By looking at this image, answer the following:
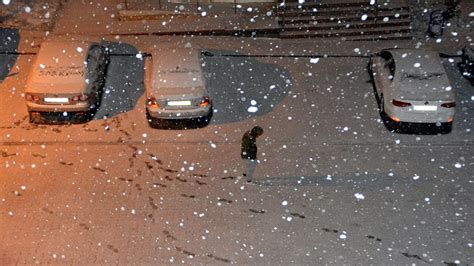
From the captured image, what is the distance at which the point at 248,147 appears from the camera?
12.7 m

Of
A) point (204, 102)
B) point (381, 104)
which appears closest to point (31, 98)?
point (204, 102)

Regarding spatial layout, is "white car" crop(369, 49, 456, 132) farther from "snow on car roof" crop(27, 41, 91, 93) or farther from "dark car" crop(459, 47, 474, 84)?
"snow on car roof" crop(27, 41, 91, 93)

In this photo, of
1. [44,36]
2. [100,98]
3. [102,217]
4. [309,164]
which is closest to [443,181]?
[309,164]

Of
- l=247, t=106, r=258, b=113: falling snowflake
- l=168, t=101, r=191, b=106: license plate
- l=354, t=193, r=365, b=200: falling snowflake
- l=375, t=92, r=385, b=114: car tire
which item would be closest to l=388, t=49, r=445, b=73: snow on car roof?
l=375, t=92, r=385, b=114: car tire

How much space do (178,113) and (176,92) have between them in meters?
0.47

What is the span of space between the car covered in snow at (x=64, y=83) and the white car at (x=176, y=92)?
1347mm

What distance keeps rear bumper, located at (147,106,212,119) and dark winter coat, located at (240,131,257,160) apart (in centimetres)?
188

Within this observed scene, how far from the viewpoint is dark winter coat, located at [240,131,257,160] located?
12633mm

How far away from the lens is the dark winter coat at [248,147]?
12.6m

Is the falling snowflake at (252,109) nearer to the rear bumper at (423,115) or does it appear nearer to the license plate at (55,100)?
the rear bumper at (423,115)

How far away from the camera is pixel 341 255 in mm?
11047

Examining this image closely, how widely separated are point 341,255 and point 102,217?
14.6 feet

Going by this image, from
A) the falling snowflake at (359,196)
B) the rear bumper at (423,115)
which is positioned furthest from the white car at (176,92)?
the rear bumper at (423,115)

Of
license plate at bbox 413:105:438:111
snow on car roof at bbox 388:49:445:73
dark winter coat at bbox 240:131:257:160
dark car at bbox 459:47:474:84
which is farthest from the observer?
dark car at bbox 459:47:474:84
